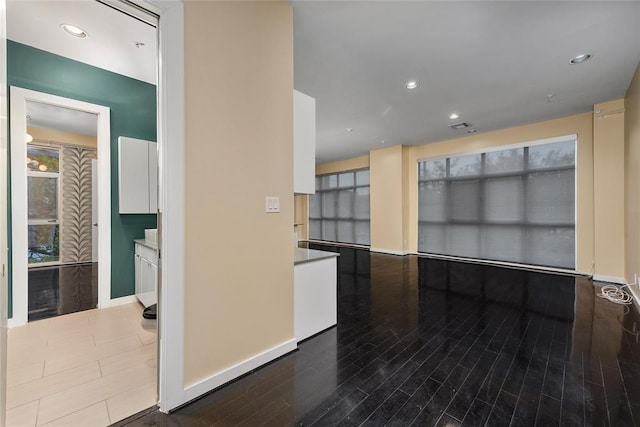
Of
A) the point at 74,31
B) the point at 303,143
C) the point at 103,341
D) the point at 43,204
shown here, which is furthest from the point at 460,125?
the point at 43,204

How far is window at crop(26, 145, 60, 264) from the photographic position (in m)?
5.47

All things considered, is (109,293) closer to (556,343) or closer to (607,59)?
(556,343)

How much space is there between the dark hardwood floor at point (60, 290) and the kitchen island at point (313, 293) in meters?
2.78

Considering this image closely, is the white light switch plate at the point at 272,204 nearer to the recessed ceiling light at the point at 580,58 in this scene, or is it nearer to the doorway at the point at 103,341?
the doorway at the point at 103,341

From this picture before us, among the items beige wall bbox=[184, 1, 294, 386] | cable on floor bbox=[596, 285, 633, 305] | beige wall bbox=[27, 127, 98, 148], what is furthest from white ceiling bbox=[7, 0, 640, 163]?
beige wall bbox=[27, 127, 98, 148]

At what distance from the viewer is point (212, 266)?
69.6 inches

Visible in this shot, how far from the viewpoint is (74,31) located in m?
2.51

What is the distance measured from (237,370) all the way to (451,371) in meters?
1.58

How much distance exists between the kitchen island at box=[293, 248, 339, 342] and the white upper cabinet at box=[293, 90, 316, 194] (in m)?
0.68

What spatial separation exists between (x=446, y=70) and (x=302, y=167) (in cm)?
240

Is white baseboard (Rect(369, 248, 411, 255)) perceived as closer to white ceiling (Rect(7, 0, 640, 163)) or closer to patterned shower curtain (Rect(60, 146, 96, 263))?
white ceiling (Rect(7, 0, 640, 163))

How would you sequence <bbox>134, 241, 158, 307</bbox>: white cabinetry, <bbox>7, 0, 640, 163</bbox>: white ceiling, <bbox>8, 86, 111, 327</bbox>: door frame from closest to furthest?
<bbox>7, 0, 640, 163</bbox>: white ceiling
<bbox>8, 86, 111, 327</bbox>: door frame
<bbox>134, 241, 158, 307</bbox>: white cabinetry

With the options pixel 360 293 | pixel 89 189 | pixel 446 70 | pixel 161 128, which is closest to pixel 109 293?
pixel 161 128

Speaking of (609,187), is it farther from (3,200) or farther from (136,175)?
(136,175)
